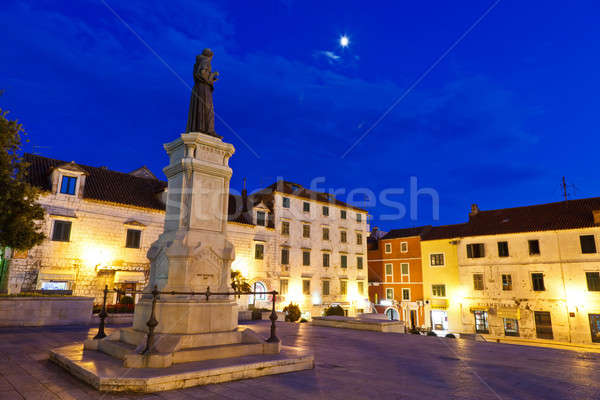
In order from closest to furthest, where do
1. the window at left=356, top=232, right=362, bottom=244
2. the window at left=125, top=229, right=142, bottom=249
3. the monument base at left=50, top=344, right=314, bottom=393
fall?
the monument base at left=50, top=344, right=314, bottom=393 → the window at left=125, top=229, right=142, bottom=249 → the window at left=356, top=232, right=362, bottom=244

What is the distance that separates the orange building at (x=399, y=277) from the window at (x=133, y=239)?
28372 millimetres

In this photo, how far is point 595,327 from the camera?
26.5 metres

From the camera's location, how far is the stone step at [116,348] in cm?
666

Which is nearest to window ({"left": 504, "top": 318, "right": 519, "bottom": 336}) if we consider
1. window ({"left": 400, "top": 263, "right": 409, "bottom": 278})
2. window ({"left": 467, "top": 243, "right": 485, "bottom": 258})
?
window ({"left": 467, "top": 243, "right": 485, "bottom": 258})

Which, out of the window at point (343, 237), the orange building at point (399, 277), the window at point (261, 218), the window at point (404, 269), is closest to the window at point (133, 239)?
the window at point (261, 218)

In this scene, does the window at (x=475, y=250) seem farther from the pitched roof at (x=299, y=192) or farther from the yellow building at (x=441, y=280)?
the pitched roof at (x=299, y=192)

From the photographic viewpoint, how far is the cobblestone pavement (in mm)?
5125

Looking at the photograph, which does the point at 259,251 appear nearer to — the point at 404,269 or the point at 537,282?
the point at 404,269

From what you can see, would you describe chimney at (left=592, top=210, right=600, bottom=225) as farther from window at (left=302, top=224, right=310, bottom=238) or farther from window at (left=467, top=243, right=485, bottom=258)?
window at (left=302, top=224, right=310, bottom=238)

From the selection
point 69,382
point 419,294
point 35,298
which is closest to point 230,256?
point 69,382

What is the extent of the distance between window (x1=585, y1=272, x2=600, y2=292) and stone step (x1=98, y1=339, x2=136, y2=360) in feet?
110

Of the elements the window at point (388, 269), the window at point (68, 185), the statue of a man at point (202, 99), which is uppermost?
the window at point (68, 185)

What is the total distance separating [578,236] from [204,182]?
106 feet

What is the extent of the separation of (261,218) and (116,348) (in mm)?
28089
